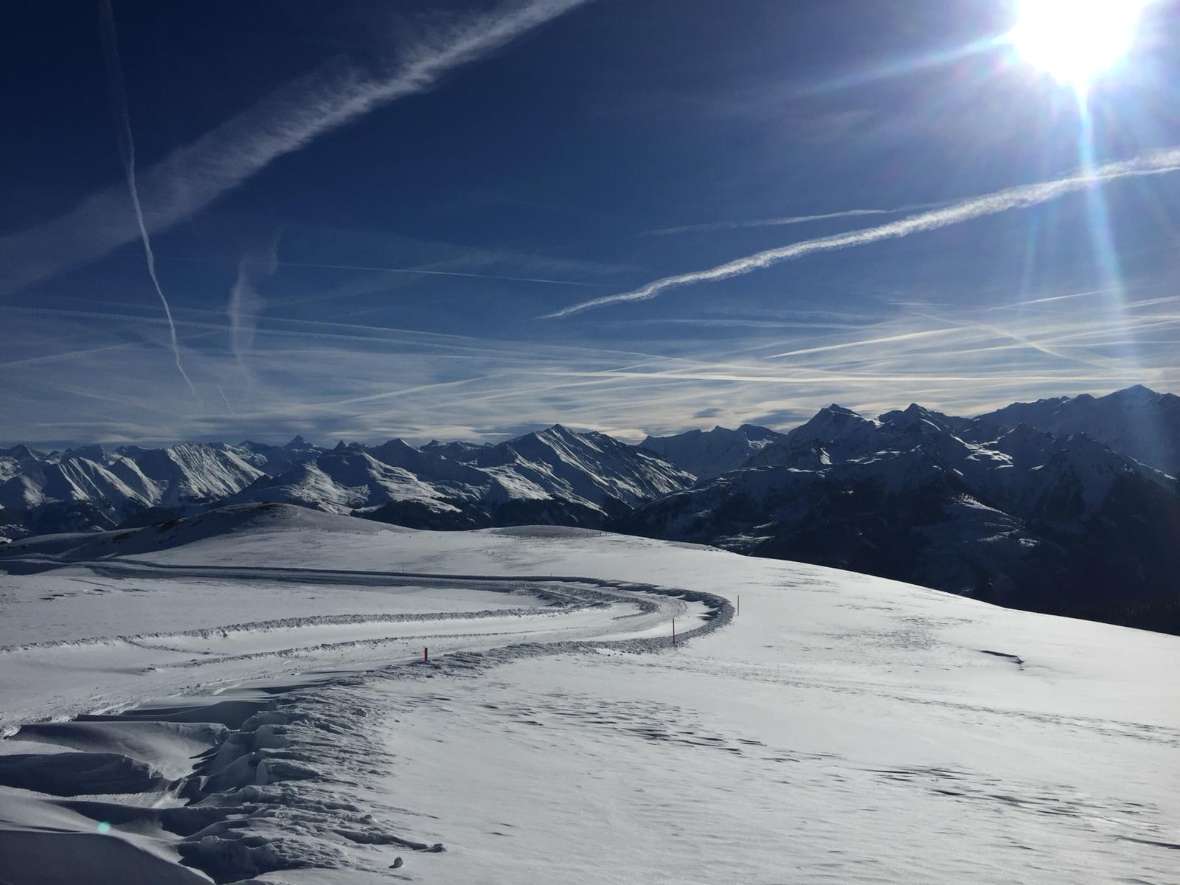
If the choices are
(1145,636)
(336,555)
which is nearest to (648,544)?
(336,555)

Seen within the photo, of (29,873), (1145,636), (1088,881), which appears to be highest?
(29,873)

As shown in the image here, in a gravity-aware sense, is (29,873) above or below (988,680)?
above

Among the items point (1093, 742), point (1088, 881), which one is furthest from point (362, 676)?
point (1093, 742)

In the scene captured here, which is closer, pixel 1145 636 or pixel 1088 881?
pixel 1088 881

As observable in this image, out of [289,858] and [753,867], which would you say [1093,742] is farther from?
[289,858]

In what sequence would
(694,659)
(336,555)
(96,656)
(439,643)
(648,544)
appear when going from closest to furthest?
(96,656) → (694,659) → (439,643) → (336,555) → (648,544)

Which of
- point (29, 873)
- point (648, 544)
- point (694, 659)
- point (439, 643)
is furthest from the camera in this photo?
point (648, 544)
